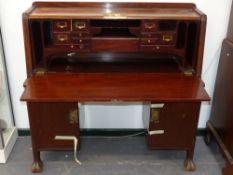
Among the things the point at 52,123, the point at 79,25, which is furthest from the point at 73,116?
the point at 79,25

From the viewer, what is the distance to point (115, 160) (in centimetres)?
189

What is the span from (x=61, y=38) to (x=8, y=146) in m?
0.82

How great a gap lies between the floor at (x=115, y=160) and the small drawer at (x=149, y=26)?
2.72 ft

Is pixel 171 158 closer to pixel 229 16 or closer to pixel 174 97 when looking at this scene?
pixel 174 97

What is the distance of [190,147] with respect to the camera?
1671 millimetres

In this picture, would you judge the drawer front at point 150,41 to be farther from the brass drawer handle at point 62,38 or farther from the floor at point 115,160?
the floor at point 115,160

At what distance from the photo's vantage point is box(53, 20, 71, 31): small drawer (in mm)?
1535

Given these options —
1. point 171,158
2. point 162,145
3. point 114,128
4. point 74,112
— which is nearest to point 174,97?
point 162,145

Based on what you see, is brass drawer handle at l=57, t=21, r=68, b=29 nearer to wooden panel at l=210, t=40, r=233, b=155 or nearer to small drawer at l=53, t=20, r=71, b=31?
small drawer at l=53, t=20, r=71, b=31

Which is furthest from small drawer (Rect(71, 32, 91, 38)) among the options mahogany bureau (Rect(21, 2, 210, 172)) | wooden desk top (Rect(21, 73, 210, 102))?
wooden desk top (Rect(21, 73, 210, 102))

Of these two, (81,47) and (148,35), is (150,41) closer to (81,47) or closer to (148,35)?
(148,35)

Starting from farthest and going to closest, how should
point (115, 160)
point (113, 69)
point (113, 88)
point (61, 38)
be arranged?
point (115, 160)
point (113, 69)
point (61, 38)
point (113, 88)

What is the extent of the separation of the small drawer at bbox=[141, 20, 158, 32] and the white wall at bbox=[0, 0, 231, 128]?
1.18 feet

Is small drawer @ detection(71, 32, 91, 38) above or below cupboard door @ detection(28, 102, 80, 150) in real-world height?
above
